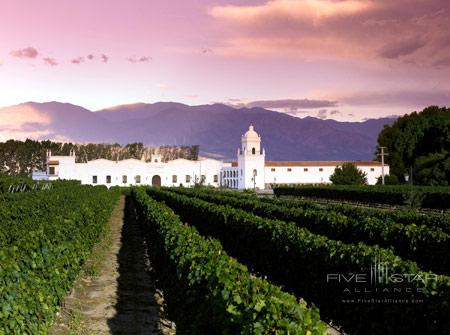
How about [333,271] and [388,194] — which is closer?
[333,271]

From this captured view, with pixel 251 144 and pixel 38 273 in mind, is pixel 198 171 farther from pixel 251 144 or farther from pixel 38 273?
pixel 38 273

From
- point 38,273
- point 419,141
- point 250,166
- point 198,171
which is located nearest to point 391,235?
point 38,273

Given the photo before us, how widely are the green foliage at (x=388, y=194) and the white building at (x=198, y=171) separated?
4323 centimetres

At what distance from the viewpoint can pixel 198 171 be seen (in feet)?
443

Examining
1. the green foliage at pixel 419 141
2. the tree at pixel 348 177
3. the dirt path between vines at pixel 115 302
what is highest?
the green foliage at pixel 419 141

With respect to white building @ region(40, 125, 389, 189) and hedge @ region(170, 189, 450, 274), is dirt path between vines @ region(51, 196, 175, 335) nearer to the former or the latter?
hedge @ region(170, 189, 450, 274)

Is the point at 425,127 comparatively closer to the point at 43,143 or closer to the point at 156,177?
the point at 156,177

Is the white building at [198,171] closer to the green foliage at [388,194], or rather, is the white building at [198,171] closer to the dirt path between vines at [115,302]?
the green foliage at [388,194]

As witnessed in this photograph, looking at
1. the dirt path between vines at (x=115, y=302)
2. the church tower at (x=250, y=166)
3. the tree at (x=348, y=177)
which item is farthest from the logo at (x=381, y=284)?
the church tower at (x=250, y=166)

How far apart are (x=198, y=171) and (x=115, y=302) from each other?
120m

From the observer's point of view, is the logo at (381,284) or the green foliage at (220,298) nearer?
the green foliage at (220,298)

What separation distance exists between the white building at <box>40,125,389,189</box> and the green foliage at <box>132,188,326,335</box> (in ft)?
377

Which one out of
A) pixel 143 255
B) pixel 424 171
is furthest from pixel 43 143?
pixel 143 255

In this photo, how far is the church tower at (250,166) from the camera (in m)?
127
